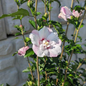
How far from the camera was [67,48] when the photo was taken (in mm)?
695

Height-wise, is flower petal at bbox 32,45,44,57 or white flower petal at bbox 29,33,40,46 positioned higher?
white flower petal at bbox 29,33,40,46

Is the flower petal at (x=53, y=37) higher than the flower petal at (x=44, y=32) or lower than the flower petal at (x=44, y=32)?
lower

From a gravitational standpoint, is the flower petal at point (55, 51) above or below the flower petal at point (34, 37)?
below

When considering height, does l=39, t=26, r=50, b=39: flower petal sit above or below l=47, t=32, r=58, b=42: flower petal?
above

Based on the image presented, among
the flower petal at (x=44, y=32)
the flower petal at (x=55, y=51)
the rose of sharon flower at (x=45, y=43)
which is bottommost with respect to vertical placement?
the flower petal at (x=55, y=51)

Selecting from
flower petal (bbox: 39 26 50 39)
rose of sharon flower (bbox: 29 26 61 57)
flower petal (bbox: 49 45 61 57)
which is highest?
flower petal (bbox: 39 26 50 39)

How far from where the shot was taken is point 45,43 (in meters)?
0.43

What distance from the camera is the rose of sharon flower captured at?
398mm

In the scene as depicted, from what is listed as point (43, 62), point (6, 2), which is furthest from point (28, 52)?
point (6, 2)

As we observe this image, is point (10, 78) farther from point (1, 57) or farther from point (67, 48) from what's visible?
point (67, 48)

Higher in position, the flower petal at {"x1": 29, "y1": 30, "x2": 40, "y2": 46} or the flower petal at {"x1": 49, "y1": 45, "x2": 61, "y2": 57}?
the flower petal at {"x1": 29, "y1": 30, "x2": 40, "y2": 46}

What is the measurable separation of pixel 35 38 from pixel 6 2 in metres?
0.54

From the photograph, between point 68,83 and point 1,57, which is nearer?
point 68,83

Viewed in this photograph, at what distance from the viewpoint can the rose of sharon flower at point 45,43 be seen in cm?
40
